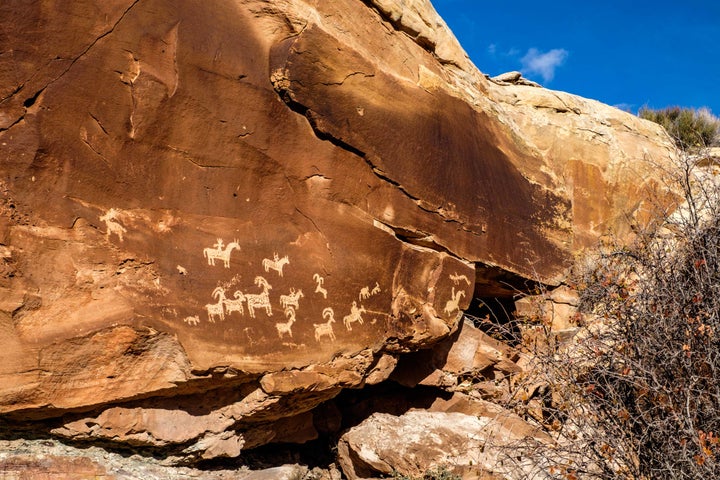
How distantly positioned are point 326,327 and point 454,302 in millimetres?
1258

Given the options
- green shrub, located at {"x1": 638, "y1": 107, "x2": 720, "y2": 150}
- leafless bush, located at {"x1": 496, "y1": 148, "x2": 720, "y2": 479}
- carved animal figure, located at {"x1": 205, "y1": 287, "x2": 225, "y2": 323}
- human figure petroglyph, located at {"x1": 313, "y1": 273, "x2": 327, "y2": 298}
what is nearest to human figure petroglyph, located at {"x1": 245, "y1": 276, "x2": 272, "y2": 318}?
carved animal figure, located at {"x1": 205, "y1": 287, "x2": 225, "y2": 323}

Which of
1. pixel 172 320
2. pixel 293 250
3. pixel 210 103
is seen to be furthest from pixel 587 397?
pixel 210 103

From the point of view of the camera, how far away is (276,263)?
3969mm

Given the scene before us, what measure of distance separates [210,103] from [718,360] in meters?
3.38

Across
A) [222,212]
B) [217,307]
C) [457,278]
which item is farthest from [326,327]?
[457,278]

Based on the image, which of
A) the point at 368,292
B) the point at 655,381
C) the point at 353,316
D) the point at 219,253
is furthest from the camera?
the point at 368,292

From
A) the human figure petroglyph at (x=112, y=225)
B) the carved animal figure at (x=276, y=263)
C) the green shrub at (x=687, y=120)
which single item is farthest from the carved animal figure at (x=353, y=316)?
the green shrub at (x=687, y=120)

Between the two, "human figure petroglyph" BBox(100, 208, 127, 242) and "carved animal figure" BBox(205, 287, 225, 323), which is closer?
"human figure petroglyph" BBox(100, 208, 127, 242)

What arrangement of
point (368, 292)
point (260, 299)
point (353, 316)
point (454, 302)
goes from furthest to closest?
point (454, 302) → point (368, 292) → point (353, 316) → point (260, 299)

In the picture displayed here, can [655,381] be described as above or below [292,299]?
above

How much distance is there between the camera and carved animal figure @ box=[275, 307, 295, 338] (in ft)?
12.9

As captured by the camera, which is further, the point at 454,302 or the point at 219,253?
the point at 454,302

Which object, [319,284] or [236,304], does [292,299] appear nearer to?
[319,284]

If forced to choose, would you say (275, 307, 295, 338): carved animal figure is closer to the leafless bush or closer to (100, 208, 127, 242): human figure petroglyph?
(100, 208, 127, 242): human figure petroglyph
